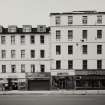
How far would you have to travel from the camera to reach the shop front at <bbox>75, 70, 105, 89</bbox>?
159 feet

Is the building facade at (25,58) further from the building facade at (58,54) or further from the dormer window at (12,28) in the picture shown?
the dormer window at (12,28)

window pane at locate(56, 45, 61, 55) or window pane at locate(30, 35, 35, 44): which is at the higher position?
window pane at locate(30, 35, 35, 44)

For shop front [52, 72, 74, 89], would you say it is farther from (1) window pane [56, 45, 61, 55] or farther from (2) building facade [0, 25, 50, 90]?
(1) window pane [56, 45, 61, 55]

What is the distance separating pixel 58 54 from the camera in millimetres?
48844

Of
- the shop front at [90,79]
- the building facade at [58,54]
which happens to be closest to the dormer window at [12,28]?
the building facade at [58,54]

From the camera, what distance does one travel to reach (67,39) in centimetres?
4878

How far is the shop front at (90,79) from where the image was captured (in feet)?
159

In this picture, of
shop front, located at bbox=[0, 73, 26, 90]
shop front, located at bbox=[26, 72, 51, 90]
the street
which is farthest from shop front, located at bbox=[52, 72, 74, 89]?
the street

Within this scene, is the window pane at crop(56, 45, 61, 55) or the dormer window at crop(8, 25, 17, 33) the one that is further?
the dormer window at crop(8, 25, 17, 33)

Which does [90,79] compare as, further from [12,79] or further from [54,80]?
[12,79]

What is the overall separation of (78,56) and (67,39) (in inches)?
139

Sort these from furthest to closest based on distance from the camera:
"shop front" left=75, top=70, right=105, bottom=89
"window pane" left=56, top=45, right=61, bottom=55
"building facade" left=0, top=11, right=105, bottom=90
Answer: "window pane" left=56, top=45, right=61, bottom=55
"building facade" left=0, top=11, right=105, bottom=90
"shop front" left=75, top=70, right=105, bottom=89

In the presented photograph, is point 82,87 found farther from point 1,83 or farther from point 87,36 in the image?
point 1,83

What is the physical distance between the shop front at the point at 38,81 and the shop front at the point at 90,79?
5.22m
